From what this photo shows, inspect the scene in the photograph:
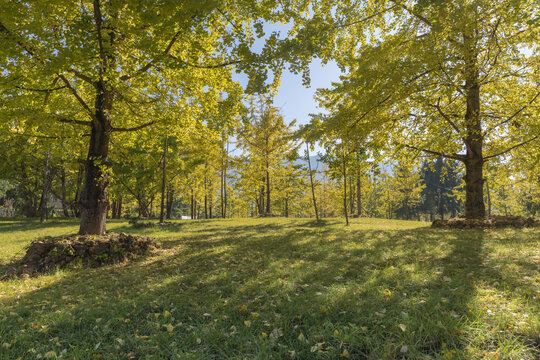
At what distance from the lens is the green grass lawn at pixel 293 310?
256 cm

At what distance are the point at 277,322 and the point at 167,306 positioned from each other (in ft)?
6.06

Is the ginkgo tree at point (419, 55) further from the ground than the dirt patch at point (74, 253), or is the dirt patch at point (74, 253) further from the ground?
the ginkgo tree at point (419, 55)

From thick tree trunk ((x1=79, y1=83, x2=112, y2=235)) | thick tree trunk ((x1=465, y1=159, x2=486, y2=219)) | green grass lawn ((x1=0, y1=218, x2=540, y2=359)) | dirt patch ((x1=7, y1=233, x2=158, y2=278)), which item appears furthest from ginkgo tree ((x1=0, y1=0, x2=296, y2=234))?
thick tree trunk ((x1=465, y1=159, x2=486, y2=219))

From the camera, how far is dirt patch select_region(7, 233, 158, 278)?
249 inches

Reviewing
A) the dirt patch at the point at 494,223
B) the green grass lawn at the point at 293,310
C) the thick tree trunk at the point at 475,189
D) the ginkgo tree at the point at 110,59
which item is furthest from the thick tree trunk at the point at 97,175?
the thick tree trunk at the point at 475,189

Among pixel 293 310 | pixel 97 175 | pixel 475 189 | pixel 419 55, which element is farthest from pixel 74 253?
pixel 475 189

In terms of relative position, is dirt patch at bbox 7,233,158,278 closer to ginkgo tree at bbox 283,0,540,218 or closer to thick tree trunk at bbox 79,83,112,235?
thick tree trunk at bbox 79,83,112,235

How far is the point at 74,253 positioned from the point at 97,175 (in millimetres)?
2692

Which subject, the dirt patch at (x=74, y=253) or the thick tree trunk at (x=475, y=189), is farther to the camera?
the thick tree trunk at (x=475, y=189)

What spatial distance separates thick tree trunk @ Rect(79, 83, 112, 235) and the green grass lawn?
2.46m

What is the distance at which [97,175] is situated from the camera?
8.30 m

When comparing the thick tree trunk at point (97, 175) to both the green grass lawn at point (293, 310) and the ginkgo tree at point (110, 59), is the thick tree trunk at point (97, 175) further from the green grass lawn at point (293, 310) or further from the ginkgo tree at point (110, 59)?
the green grass lawn at point (293, 310)

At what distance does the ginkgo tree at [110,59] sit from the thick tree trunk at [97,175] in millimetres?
29

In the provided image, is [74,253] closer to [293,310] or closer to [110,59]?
[110,59]
